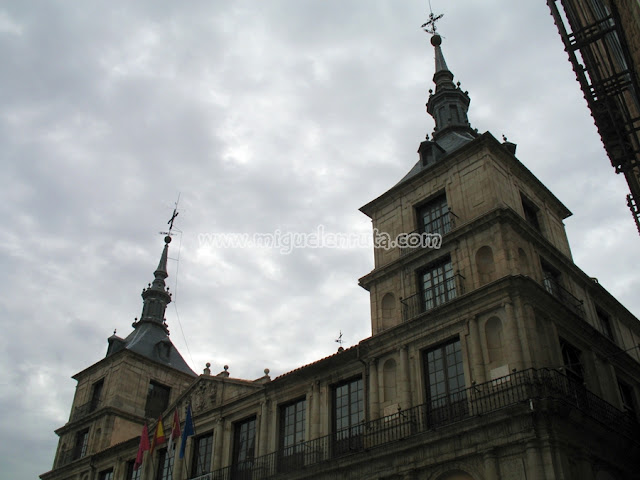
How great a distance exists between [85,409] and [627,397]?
26.2 metres

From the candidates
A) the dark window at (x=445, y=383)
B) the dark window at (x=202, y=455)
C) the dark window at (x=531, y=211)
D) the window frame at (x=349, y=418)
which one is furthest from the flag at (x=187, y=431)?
the dark window at (x=531, y=211)

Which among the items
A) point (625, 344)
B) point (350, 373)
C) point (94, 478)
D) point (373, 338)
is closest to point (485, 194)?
point (373, 338)

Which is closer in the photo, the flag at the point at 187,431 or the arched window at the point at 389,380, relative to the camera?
the arched window at the point at 389,380

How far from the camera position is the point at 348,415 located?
64.1ft

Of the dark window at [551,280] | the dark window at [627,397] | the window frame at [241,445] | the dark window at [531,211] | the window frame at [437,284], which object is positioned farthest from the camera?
the window frame at [241,445]

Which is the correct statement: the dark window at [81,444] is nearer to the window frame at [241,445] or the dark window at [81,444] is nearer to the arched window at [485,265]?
the window frame at [241,445]

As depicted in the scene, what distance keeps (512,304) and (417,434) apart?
4257 millimetres

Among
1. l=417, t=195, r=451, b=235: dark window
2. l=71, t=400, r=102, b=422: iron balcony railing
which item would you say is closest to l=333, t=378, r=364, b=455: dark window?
l=417, t=195, r=451, b=235: dark window

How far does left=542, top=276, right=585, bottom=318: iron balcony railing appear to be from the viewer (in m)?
18.9

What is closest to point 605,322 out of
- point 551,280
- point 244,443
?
point 551,280

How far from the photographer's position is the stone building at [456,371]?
49.4 ft

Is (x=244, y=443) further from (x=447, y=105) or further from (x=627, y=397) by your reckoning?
(x=447, y=105)

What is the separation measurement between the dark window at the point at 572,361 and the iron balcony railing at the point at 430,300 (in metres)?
3.25

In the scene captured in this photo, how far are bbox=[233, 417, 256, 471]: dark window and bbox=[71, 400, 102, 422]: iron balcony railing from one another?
1249 centimetres
